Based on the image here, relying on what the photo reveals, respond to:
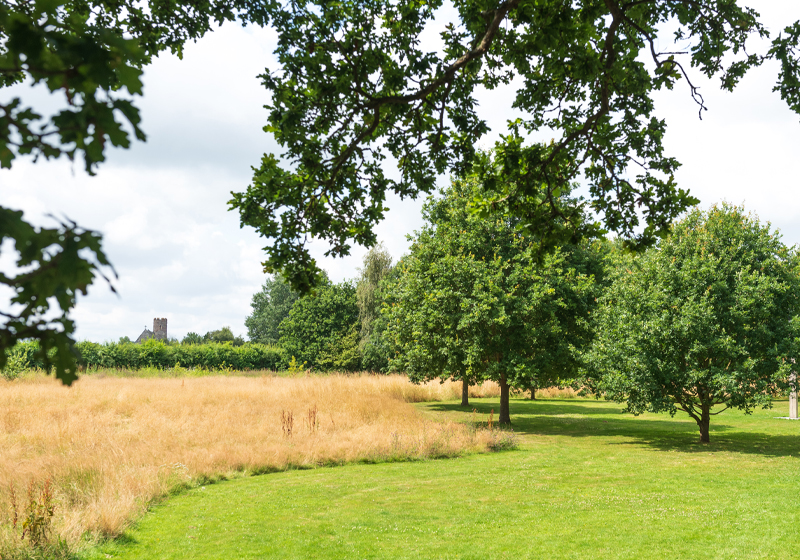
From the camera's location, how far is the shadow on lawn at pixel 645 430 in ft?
58.2

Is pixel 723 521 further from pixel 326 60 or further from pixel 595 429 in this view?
pixel 595 429

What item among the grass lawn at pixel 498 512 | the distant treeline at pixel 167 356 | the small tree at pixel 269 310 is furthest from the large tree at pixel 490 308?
the small tree at pixel 269 310

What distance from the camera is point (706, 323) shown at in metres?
16.2

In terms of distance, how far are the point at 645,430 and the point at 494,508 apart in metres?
16.0

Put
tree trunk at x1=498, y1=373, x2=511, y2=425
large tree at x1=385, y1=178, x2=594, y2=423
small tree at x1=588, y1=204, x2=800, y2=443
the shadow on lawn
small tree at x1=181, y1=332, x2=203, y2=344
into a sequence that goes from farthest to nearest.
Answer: small tree at x1=181, y1=332, x2=203, y2=344, tree trunk at x1=498, y1=373, x2=511, y2=425, large tree at x1=385, y1=178, x2=594, y2=423, the shadow on lawn, small tree at x1=588, y1=204, x2=800, y2=443

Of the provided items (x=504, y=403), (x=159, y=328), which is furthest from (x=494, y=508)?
(x=159, y=328)

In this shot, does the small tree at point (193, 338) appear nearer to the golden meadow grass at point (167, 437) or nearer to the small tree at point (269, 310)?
the small tree at point (269, 310)

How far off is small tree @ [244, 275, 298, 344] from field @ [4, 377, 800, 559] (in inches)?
2280

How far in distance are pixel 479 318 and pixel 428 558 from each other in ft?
44.1

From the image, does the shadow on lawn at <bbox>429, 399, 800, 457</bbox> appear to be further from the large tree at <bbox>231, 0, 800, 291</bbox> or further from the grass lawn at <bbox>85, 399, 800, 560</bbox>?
the large tree at <bbox>231, 0, 800, 291</bbox>

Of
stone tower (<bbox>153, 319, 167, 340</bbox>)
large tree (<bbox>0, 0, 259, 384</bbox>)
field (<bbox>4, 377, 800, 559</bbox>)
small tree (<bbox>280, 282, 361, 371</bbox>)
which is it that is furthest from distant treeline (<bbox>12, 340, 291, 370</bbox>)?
large tree (<bbox>0, 0, 259, 384</bbox>)

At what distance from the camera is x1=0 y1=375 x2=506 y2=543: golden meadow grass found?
9500 millimetres

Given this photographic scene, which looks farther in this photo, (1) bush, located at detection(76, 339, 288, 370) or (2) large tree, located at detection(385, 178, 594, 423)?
(1) bush, located at detection(76, 339, 288, 370)

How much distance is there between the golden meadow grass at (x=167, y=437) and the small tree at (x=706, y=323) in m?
5.18
